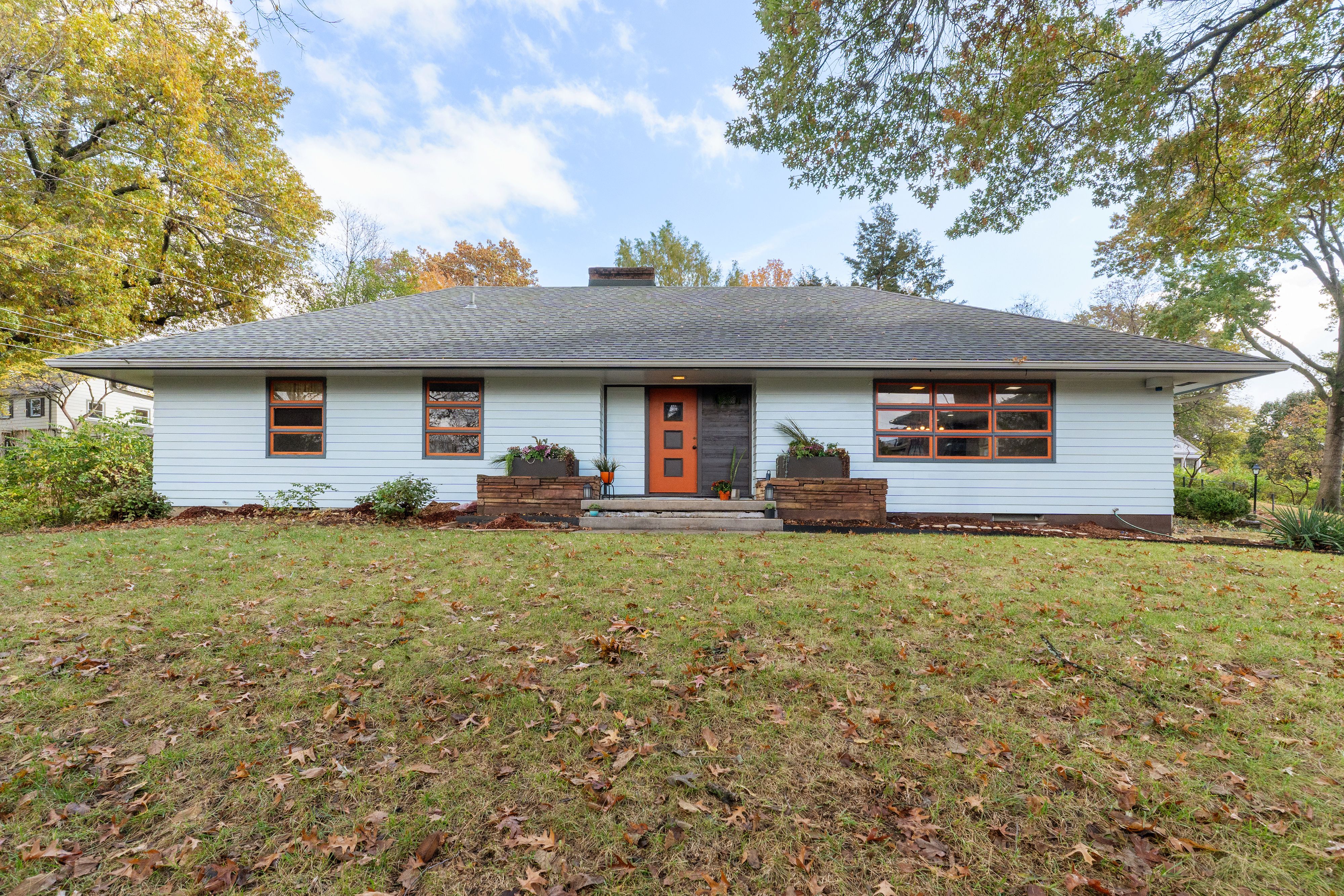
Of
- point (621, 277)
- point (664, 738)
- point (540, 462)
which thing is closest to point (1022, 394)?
point (540, 462)

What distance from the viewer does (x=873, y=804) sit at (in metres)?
2.00

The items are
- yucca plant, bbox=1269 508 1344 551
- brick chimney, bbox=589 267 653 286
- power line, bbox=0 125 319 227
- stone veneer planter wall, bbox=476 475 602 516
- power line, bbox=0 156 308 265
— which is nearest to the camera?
yucca plant, bbox=1269 508 1344 551

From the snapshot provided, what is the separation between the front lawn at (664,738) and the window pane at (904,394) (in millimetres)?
4929

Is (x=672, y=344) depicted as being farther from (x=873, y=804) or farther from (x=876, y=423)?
(x=873, y=804)

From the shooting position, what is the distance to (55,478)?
796cm

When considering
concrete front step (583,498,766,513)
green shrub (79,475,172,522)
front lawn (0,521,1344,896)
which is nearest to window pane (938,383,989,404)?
concrete front step (583,498,766,513)

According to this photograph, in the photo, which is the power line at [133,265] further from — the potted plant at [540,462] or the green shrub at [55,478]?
the potted plant at [540,462]

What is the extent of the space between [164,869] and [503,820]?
3.64ft

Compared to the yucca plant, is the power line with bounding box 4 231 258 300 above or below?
above

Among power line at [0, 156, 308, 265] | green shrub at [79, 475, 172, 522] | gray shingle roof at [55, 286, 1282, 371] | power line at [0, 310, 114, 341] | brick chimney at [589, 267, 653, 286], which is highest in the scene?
power line at [0, 156, 308, 265]

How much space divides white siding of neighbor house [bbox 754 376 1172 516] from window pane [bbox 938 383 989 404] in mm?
1084

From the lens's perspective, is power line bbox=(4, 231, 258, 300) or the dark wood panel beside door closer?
the dark wood panel beside door

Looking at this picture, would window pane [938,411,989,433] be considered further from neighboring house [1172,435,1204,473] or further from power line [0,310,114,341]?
power line [0,310,114,341]

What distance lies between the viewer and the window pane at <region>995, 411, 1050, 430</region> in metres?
8.75
